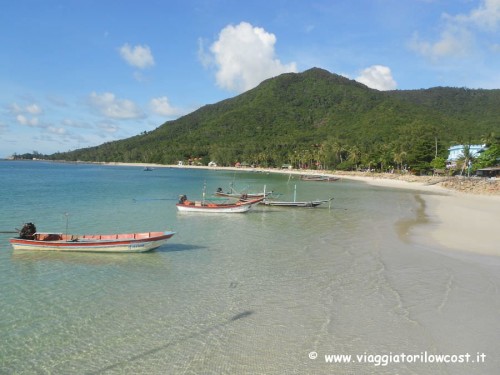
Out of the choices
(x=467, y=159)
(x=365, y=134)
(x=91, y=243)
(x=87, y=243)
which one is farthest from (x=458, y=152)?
(x=87, y=243)

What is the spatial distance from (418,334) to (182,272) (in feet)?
28.7

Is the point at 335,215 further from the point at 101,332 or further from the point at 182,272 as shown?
the point at 101,332

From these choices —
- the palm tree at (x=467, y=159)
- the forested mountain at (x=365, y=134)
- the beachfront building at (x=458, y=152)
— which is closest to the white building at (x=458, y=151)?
the beachfront building at (x=458, y=152)

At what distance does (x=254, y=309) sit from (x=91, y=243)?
9.28 metres

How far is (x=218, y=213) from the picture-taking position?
103 feet

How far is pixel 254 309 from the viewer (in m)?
11.2

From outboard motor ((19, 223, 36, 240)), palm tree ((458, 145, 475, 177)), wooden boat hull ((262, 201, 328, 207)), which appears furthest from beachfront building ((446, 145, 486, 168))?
outboard motor ((19, 223, 36, 240))

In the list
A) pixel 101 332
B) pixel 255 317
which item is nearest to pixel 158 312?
pixel 101 332

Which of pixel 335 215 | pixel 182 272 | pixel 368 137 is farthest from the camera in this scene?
pixel 368 137

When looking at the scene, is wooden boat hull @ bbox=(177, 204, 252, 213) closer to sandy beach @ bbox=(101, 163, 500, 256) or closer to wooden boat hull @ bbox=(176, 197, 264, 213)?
wooden boat hull @ bbox=(176, 197, 264, 213)

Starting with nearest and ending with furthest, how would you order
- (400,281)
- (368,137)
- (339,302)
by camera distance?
(339,302)
(400,281)
(368,137)

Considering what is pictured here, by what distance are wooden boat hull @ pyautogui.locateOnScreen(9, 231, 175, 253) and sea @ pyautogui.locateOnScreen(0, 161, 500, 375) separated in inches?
14.4

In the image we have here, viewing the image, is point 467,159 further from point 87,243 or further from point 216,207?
point 87,243

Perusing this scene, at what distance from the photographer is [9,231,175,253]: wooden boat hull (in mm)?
17078
